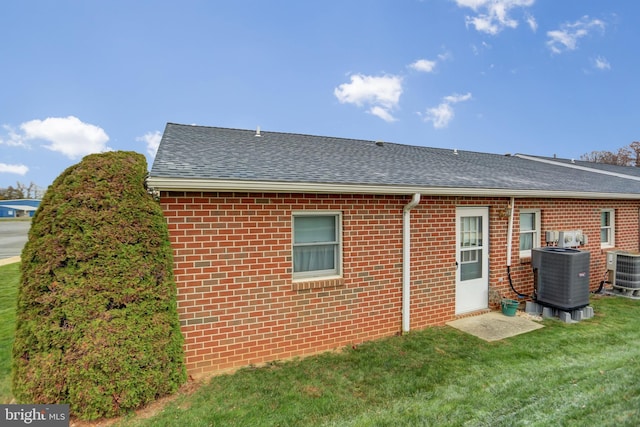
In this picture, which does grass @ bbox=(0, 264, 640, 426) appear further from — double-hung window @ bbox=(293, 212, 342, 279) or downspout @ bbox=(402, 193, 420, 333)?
double-hung window @ bbox=(293, 212, 342, 279)

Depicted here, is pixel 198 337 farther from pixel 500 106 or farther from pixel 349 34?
pixel 500 106

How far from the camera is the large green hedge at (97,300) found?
2990 mm

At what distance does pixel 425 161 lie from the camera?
7.54m

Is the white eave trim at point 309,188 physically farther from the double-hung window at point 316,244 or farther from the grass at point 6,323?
the grass at point 6,323

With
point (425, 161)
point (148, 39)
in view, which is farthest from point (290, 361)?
point (148, 39)

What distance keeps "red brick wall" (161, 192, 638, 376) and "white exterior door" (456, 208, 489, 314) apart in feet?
0.87

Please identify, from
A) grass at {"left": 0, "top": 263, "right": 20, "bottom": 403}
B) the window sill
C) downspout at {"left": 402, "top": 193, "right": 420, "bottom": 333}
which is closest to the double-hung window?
the window sill

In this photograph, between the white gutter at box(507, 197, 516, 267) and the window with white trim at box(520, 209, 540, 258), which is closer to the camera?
the white gutter at box(507, 197, 516, 267)

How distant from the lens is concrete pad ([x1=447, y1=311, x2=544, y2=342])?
5.11m

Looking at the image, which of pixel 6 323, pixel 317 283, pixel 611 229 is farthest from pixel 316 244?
pixel 611 229

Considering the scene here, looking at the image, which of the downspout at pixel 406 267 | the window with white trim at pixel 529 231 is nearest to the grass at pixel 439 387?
the downspout at pixel 406 267

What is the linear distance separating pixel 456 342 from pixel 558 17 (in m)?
14.9

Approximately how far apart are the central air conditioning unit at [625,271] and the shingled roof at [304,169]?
4.95ft

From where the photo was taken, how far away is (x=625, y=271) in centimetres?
744
